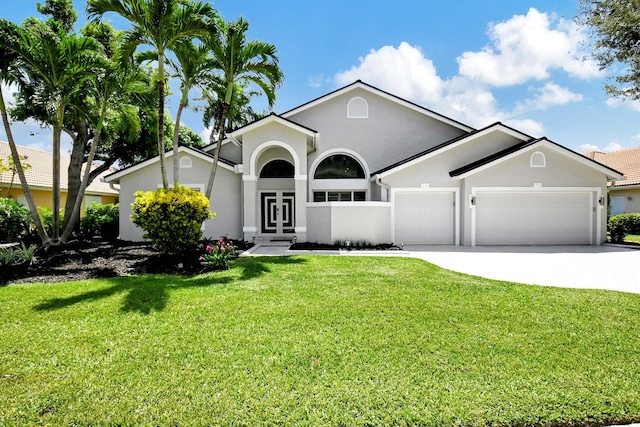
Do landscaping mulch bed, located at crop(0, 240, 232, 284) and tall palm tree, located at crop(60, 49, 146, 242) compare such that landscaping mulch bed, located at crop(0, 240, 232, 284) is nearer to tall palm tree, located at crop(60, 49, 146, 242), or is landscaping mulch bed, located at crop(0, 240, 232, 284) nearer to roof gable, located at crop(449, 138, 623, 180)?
tall palm tree, located at crop(60, 49, 146, 242)

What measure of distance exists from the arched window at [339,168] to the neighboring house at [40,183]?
475 inches

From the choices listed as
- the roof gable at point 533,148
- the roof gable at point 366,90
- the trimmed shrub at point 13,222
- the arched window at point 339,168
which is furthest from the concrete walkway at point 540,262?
the trimmed shrub at point 13,222

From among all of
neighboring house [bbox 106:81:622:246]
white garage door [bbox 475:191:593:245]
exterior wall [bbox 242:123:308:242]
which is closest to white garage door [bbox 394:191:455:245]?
neighboring house [bbox 106:81:622:246]

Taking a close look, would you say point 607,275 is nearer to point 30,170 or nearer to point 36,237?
point 36,237

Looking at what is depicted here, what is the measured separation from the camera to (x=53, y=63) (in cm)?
1059

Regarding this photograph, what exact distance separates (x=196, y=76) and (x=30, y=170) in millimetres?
19214

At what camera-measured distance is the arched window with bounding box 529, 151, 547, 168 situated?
14.5 m

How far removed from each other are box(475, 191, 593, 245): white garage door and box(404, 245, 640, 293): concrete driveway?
25.4 inches

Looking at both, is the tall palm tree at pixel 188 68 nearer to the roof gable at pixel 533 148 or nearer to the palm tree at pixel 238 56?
the palm tree at pixel 238 56

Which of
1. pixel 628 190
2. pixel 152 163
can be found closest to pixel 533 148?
pixel 628 190

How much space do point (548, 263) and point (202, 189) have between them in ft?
49.5

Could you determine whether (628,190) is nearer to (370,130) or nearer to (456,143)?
(456,143)

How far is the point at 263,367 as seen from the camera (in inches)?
155

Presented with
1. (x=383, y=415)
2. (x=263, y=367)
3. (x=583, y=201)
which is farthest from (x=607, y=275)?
(x=263, y=367)
